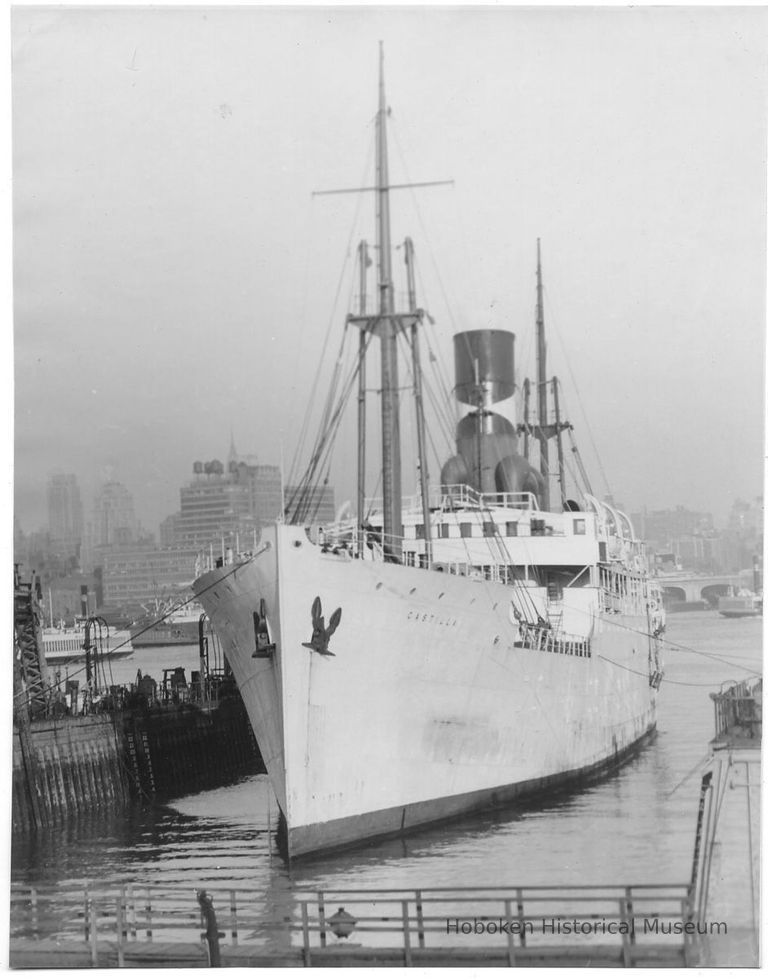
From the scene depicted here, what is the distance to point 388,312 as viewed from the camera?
1842 centimetres

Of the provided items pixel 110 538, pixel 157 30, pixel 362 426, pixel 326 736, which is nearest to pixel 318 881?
pixel 326 736

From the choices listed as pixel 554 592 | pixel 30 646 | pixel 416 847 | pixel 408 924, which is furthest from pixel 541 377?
pixel 408 924

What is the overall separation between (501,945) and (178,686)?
77.6 ft

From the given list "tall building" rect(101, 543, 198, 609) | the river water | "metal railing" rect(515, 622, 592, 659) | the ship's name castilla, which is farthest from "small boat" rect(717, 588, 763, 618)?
the ship's name castilla

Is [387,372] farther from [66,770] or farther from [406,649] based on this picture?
[66,770]

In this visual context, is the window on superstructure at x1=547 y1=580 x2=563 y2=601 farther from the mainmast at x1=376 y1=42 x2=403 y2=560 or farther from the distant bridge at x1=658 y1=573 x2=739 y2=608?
the distant bridge at x1=658 y1=573 x2=739 y2=608

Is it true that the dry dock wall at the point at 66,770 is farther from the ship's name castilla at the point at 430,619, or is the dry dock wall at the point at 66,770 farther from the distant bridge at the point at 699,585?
the distant bridge at the point at 699,585

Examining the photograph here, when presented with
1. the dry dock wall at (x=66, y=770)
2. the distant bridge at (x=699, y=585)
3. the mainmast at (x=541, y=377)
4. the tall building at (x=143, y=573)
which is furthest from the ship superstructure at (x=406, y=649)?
the tall building at (x=143, y=573)

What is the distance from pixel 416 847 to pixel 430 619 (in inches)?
134

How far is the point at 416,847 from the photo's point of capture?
16984 mm

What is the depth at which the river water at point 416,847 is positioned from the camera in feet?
51.2

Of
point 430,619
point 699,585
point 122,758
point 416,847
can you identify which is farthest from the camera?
point 699,585

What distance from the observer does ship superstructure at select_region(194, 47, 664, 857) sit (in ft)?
52.5

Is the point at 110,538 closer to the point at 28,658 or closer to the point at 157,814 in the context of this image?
the point at 28,658
